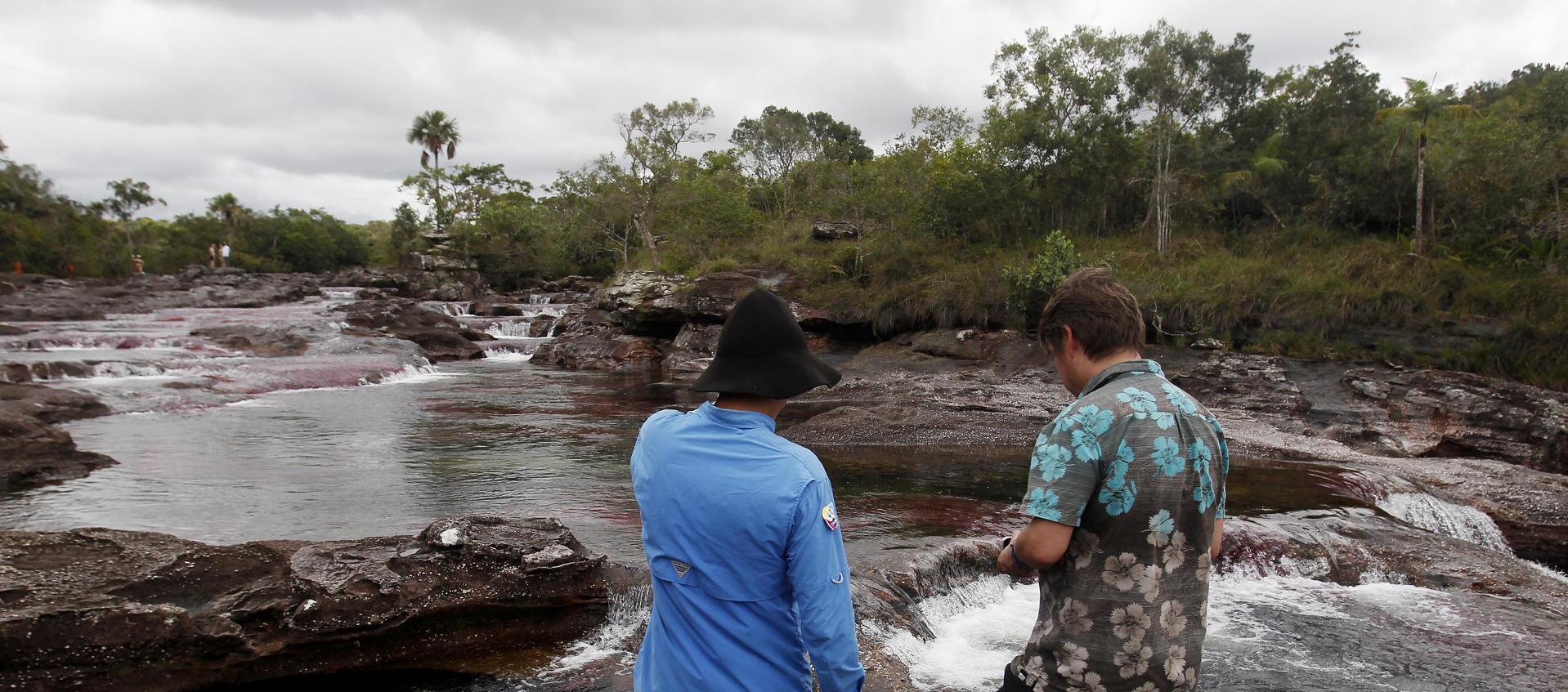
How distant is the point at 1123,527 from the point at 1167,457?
0.71 ft

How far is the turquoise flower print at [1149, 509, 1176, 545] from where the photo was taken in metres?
2.13

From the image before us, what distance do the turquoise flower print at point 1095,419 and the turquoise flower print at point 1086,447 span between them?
0.02 m

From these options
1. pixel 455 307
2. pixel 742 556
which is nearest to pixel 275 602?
pixel 742 556

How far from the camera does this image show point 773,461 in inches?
73.9

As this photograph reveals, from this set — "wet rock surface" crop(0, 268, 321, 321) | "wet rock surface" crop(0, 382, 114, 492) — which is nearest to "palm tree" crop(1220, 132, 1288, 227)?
"wet rock surface" crop(0, 382, 114, 492)

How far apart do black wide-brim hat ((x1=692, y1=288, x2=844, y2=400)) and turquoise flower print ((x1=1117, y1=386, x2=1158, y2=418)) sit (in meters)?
0.79

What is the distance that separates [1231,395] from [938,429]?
23.4ft

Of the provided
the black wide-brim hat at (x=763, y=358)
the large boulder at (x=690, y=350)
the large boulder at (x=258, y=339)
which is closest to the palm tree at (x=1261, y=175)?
the large boulder at (x=690, y=350)

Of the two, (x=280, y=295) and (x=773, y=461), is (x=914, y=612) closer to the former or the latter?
(x=773, y=461)

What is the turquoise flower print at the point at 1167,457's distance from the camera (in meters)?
2.11

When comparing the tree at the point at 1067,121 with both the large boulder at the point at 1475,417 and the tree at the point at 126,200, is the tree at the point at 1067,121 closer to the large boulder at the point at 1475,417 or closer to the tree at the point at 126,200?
the large boulder at the point at 1475,417

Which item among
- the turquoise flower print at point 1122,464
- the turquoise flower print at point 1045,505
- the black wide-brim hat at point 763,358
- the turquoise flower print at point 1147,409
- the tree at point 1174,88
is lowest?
the turquoise flower print at point 1045,505

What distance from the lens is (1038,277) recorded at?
19906mm

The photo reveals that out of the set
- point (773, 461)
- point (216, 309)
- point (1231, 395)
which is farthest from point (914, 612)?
point (216, 309)
